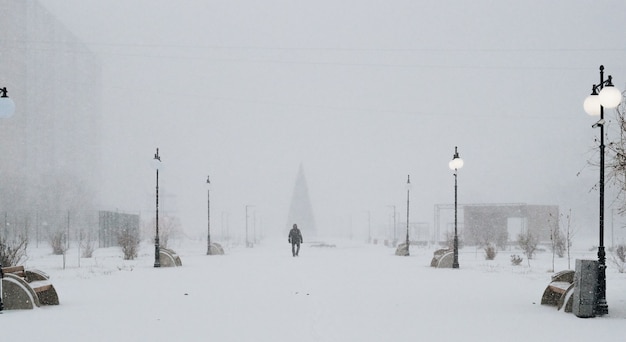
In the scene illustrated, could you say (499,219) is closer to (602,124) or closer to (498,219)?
(498,219)

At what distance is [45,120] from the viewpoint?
290 feet

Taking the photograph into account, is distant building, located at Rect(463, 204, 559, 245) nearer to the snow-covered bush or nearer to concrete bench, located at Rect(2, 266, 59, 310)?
the snow-covered bush

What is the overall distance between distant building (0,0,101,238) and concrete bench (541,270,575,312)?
60740mm

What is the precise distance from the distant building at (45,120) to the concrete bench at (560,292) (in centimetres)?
6074

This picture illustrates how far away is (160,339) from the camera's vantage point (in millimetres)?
8258

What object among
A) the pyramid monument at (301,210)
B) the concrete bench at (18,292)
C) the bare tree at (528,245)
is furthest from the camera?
the pyramid monument at (301,210)

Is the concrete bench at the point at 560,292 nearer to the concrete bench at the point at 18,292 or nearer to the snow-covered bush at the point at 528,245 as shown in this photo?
the concrete bench at the point at 18,292

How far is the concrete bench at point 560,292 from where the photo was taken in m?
10.8

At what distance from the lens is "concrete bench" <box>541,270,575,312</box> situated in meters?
10.8

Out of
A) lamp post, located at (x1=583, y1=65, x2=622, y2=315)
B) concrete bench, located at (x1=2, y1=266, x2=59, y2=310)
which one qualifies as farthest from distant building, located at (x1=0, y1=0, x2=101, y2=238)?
lamp post, located at (x1=583, y1=65, x2=622, y2=315)

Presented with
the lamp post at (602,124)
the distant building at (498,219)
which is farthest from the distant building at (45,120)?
the lamp post at (602,124)

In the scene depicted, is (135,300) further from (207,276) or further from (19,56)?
(19,56)

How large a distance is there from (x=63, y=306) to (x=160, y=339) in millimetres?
4370

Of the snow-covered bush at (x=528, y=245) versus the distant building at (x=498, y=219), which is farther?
the distant building at (x=498, y=219)
